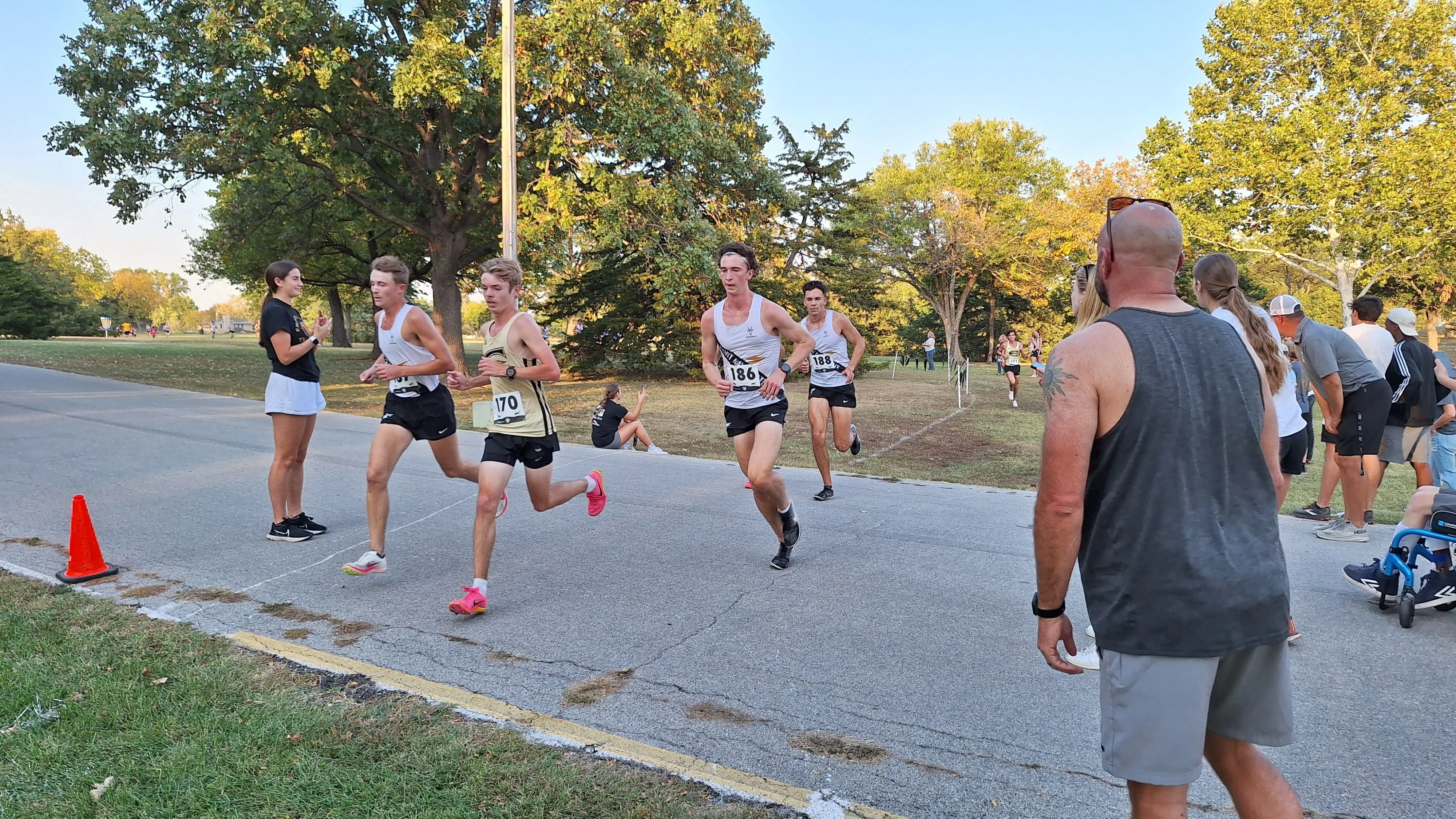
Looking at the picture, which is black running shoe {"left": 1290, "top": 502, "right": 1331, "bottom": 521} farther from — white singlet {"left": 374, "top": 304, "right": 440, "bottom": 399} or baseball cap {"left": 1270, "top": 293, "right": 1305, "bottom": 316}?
white singlet {"left": 374, "top": 304, "right": 440, "bottom": 399}

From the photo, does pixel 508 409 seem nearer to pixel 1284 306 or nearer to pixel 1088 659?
pixel 1088 659

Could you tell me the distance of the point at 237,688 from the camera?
11.4ft

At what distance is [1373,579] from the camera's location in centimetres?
468

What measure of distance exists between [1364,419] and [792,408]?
39.9ft

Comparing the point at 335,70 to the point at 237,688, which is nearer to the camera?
the point at 237,688

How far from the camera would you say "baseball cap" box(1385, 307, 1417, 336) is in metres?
6.69

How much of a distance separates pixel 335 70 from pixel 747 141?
1213 centimetres

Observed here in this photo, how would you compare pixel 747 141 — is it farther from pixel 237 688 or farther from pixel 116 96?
pixel 237 688

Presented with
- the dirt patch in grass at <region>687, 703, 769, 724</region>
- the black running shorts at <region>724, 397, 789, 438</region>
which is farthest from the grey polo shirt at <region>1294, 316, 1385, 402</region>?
the dirt patch in grass at <region>687, 703, 769, 724</region>

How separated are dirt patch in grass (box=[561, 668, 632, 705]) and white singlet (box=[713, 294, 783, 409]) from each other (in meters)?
2.32

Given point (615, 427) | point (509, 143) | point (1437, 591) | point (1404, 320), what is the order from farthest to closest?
point (509, 143) < point (615, 427) < point (1404, 320) < point (1437, 591)

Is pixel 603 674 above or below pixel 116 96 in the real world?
below

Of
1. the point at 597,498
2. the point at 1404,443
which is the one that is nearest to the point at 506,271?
the point at 597,498

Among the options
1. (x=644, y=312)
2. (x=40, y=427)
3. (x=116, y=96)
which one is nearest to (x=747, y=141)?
(x=644, y=312)
